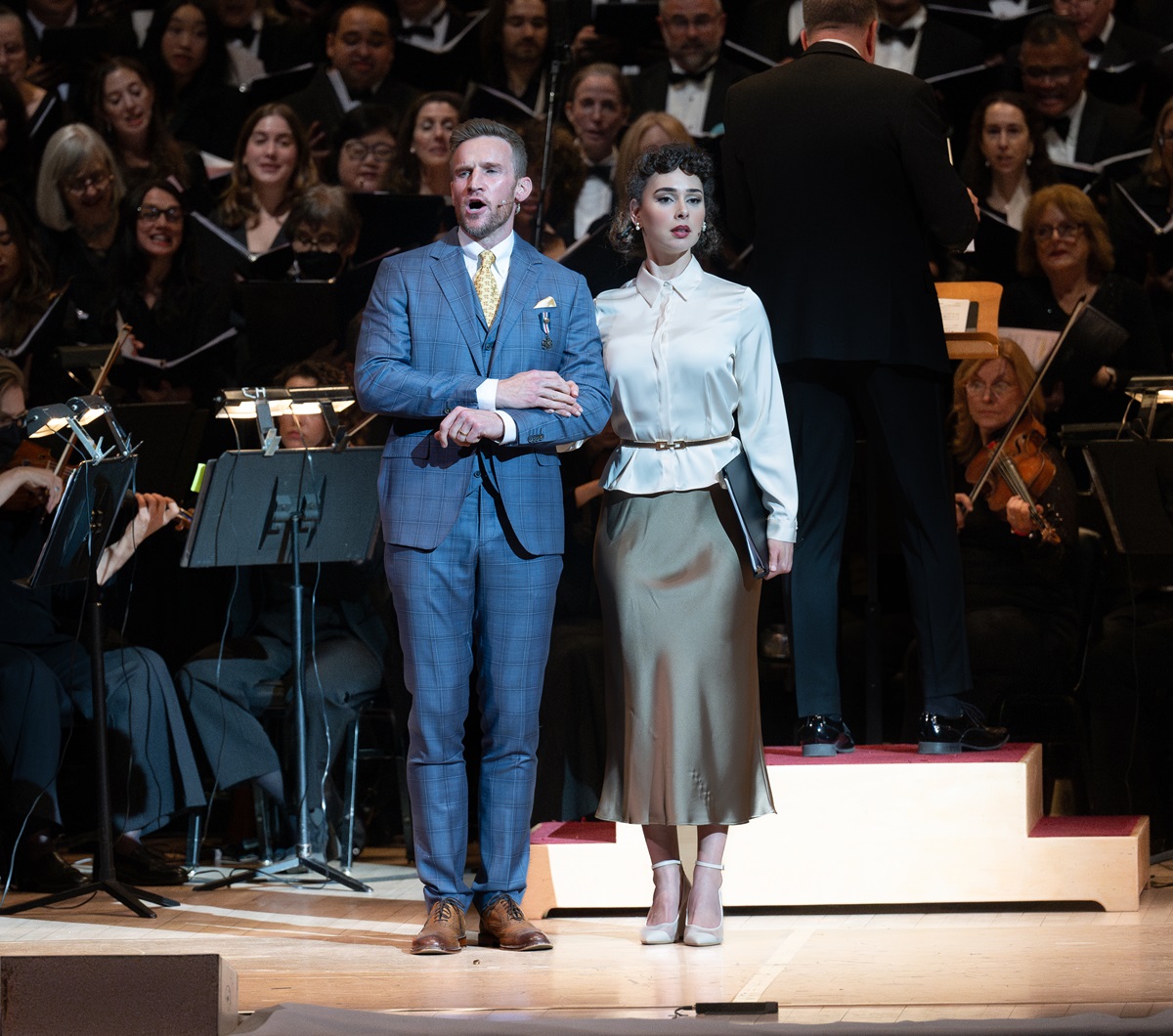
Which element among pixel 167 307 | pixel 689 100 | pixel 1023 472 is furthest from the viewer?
pixel 689 100

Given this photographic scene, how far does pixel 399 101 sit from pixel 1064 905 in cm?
403

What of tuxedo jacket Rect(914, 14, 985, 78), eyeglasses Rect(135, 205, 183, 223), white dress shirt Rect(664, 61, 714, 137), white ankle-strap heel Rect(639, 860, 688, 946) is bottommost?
white ankle-strap heel Rect(639, 860, 688, 946)

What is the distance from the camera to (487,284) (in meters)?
3.73

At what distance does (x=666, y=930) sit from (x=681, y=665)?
0.57m

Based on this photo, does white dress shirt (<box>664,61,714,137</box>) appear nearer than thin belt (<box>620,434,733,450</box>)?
No

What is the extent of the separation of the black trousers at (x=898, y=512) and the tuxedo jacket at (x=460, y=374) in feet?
2.10

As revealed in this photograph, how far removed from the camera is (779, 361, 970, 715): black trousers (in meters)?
4.07

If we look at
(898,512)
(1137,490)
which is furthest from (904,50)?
(898,512)

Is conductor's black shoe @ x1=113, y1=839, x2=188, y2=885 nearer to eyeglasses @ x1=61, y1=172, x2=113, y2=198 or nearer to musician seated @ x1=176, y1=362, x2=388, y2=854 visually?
musician seated @ x1=176, y1=362, x2=388, y2=854

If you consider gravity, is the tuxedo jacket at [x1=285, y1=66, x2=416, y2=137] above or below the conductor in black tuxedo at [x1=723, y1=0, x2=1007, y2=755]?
above

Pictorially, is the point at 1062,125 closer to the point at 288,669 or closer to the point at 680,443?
the point at 680,443

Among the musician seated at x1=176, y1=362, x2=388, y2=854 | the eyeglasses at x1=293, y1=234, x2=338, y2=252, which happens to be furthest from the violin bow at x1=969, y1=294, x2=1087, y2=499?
the eyeglasses at x1=293, y1=234, x2=338, y2=252

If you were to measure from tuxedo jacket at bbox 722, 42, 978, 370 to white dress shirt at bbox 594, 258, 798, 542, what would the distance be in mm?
332

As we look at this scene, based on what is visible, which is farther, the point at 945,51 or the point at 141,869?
the point at 945,51
